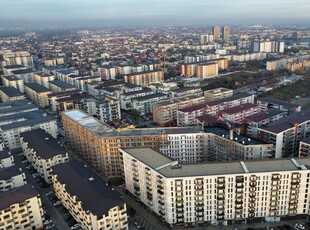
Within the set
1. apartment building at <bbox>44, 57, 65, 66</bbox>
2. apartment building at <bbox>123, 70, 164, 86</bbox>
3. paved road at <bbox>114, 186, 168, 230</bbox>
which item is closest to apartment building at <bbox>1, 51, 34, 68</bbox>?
apartment building at <bbox>44, 57, 65, 66</bbox>

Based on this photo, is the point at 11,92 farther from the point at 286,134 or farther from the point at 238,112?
the point at 286,134

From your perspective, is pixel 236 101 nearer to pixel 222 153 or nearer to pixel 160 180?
pixel 222 153

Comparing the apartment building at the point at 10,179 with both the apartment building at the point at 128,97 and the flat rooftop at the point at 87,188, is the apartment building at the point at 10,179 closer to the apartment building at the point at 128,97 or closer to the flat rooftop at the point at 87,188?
the flat rooftop at the point at 87,188

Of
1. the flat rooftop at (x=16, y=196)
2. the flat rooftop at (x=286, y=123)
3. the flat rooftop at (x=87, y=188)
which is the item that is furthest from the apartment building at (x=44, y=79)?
the flat rooftop at (x=286, y=123)

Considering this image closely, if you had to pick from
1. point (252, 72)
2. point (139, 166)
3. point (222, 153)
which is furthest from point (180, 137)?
point (252, 72)

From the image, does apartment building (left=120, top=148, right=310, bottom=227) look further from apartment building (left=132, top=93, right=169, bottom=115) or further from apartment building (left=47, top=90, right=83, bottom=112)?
apartment building (left=47, top=90, right=83, bottom=112)

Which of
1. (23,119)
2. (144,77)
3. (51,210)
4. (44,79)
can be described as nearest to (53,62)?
(44,79)
